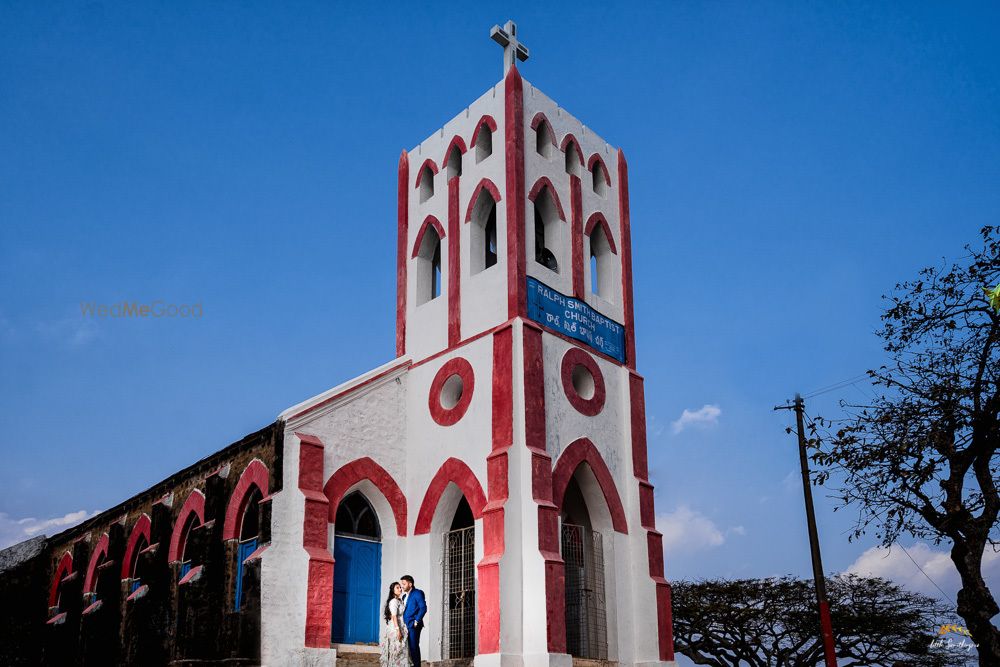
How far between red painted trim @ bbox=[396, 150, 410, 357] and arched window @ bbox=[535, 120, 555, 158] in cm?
340

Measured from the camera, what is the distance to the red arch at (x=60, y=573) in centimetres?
2580

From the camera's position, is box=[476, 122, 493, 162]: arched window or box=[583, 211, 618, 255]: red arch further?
box=[583, 211, 618, 255]: red arch

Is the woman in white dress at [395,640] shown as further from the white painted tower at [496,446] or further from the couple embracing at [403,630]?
the white painted tower at [496,446]

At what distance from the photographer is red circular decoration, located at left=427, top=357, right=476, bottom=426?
18.2m

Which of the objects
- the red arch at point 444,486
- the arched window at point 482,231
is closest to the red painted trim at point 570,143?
the arched window at point 482,231

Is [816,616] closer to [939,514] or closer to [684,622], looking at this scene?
[684,622]

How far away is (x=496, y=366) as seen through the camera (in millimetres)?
17750

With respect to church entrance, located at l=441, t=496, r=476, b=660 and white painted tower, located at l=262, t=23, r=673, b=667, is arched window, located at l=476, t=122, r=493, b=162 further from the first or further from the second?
church entrance, located at l=441, t=496, r=476, b=660

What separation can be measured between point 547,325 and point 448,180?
4409mm

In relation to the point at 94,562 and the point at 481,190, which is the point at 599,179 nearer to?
the point at 481,190

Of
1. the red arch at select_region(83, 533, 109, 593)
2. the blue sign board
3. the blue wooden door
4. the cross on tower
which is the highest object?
the cross on tower

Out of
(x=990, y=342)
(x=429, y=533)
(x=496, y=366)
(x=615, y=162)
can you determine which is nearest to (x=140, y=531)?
(x=429, y=533)

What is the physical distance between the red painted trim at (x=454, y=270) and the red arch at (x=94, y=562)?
35.2 ft

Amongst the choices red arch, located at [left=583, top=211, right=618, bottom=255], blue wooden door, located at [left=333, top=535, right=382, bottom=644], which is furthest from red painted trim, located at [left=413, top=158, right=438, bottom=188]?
blue wooden door, located at [left=333, top=535, right=382, bottom=644]
